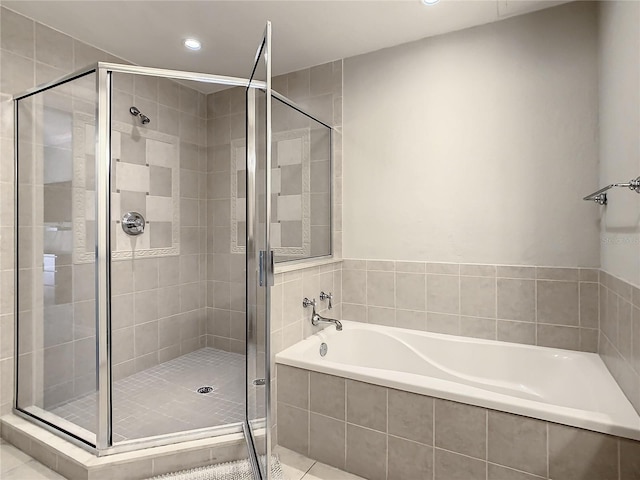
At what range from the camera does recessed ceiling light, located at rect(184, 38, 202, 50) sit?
2.41 m

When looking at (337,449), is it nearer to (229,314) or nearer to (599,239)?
(229,314)

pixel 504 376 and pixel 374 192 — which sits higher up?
pixel 374 192

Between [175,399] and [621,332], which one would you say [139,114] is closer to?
[175,399]

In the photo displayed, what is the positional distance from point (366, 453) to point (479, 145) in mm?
1967

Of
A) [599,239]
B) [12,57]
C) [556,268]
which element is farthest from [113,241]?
[599,239]

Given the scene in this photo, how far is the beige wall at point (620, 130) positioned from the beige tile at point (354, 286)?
1.47 metres

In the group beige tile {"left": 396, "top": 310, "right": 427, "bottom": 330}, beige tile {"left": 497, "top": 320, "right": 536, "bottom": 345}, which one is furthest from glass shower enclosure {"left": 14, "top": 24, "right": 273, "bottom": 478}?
beige tile {"left": 497, "top": 320, "right": 536, "bottom": 345}

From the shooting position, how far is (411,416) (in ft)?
5.25

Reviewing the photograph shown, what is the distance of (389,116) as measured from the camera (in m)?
2.54

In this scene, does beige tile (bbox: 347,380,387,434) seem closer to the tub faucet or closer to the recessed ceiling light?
the tub faucet

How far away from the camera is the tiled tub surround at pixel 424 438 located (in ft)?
4.31

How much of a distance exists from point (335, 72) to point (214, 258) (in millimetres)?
1754

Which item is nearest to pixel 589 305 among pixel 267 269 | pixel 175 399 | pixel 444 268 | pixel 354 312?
pixel 444 268

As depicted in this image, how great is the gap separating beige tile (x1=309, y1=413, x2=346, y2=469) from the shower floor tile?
421mm
